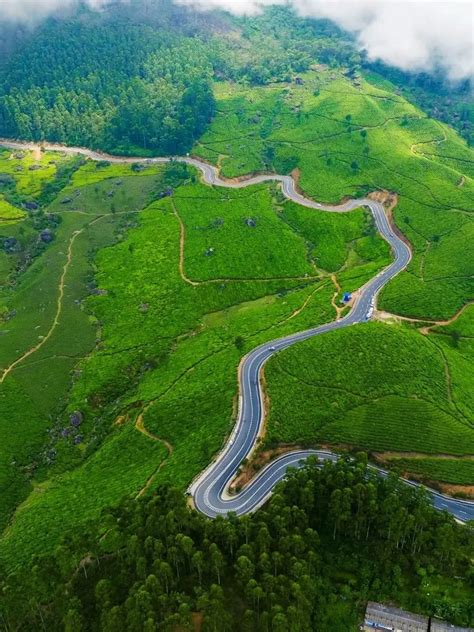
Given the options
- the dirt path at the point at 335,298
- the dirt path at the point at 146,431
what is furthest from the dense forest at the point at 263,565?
the dirt path at the point at 335,298

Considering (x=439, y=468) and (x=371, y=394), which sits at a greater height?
(x=439, y=468)

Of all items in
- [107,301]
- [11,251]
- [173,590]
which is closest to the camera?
[173,590]

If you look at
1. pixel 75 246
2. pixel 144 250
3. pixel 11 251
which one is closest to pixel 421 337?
pixel 144 250

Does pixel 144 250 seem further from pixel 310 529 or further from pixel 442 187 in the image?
pixel 310 529

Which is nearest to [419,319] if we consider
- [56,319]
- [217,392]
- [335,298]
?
[335,298]

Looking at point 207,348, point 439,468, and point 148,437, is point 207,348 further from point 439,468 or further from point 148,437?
point 439,468

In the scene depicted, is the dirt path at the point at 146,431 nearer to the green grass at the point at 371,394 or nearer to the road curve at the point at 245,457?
→ the road curve at the point at 245,457
